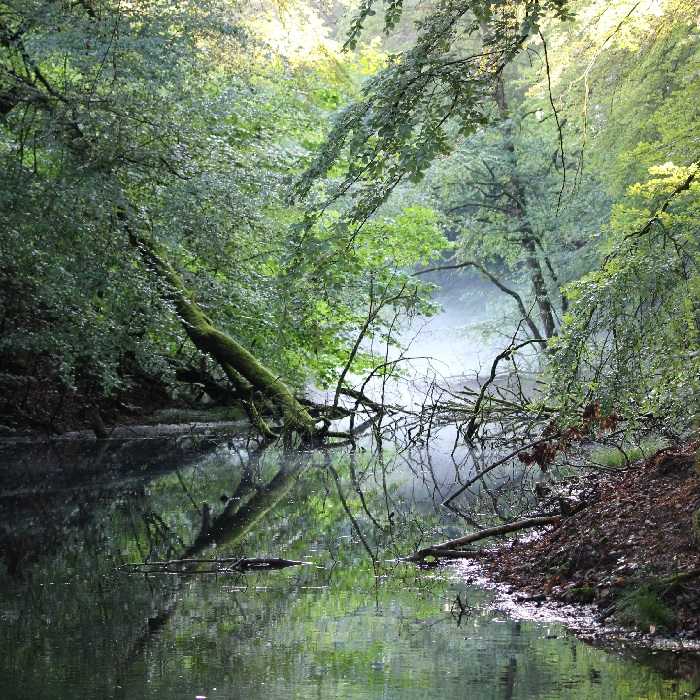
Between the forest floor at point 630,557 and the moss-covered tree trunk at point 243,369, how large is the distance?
888 centimetres

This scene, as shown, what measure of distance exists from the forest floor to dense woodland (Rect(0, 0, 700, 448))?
1.88 ft

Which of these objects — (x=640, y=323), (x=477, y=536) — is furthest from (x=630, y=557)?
(x=640, y=323)

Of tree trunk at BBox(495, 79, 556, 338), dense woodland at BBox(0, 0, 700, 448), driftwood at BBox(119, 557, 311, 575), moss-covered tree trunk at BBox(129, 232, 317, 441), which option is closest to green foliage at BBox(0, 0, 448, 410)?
dense woodland at BBox(0, 0, 700, 448)

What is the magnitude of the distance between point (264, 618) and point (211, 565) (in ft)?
5.32

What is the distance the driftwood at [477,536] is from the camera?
6.83 m

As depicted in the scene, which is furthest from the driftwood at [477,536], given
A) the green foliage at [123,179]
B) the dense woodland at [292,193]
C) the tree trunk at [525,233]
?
the tree trunk at [525,233]

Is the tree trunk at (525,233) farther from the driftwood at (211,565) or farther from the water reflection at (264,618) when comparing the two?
the driftwood at (211,565)

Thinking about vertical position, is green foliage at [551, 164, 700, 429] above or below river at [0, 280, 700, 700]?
above

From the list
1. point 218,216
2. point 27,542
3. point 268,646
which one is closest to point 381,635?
point 268,646

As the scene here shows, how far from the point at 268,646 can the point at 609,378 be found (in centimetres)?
310

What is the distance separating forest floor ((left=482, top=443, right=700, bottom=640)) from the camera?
476 cm

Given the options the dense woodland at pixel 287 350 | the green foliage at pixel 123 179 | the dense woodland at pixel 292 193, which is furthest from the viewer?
the green foliage at pixel 123 179

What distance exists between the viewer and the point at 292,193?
18.5ft

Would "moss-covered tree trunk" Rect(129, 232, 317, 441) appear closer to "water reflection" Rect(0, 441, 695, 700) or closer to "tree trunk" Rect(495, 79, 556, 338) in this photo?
"water reflection" Rect(0, 441, 695, 700)
